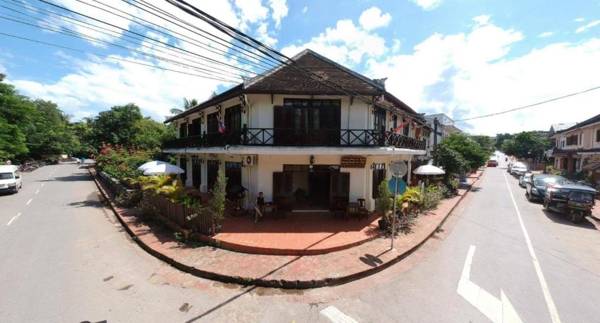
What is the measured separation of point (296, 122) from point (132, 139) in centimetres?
3091

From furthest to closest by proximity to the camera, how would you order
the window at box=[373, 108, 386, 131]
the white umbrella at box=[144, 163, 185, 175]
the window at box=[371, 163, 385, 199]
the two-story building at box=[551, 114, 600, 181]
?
the two-story building at box=[551, 114, 600, 181] → the white umbrella at box=[144, 163, 185, 175] → the window at box=[373, 108, 386, 131] → the window at box=[371, 163, 385, 199]

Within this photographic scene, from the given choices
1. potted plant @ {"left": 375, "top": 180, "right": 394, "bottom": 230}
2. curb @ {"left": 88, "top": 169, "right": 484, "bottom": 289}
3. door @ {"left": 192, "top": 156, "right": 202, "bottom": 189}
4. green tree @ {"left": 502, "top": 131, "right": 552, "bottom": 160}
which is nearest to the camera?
curb @ {"left": 88, "top": 169, "right": 484, "bottom": 289}

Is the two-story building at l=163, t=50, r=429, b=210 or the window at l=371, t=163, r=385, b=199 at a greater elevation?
the two-story building at l=163, t=50, r=429, b=210

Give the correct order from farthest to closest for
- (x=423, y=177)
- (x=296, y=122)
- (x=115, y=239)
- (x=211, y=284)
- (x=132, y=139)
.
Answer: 1. (x=132, y=139)
2. (x=423, y=177)
3. (x=296, y=122)
4. (x=115, y=239)
5. (x=211, y=284)

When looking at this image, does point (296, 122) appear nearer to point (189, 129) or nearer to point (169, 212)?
point (169, 212)

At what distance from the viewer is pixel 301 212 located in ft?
42.3

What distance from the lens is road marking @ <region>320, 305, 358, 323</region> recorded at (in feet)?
17.3

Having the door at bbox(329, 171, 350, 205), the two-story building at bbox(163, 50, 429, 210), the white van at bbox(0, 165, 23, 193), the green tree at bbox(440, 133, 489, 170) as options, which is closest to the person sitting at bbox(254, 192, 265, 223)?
the two-story building at bbox(163, 50, 429, 210)

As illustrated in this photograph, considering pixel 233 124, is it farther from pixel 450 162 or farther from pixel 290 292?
pixel 450 162

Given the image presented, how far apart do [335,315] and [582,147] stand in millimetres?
41063

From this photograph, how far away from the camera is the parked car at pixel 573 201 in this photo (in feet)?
43.7

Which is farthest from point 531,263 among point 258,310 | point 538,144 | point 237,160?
point 538,144

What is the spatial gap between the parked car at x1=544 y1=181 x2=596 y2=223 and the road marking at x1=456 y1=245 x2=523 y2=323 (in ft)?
36.9

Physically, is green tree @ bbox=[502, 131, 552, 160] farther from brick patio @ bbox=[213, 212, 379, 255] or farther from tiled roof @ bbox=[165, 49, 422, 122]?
brick patio @ bbox=[213, 212, 379, 255]
